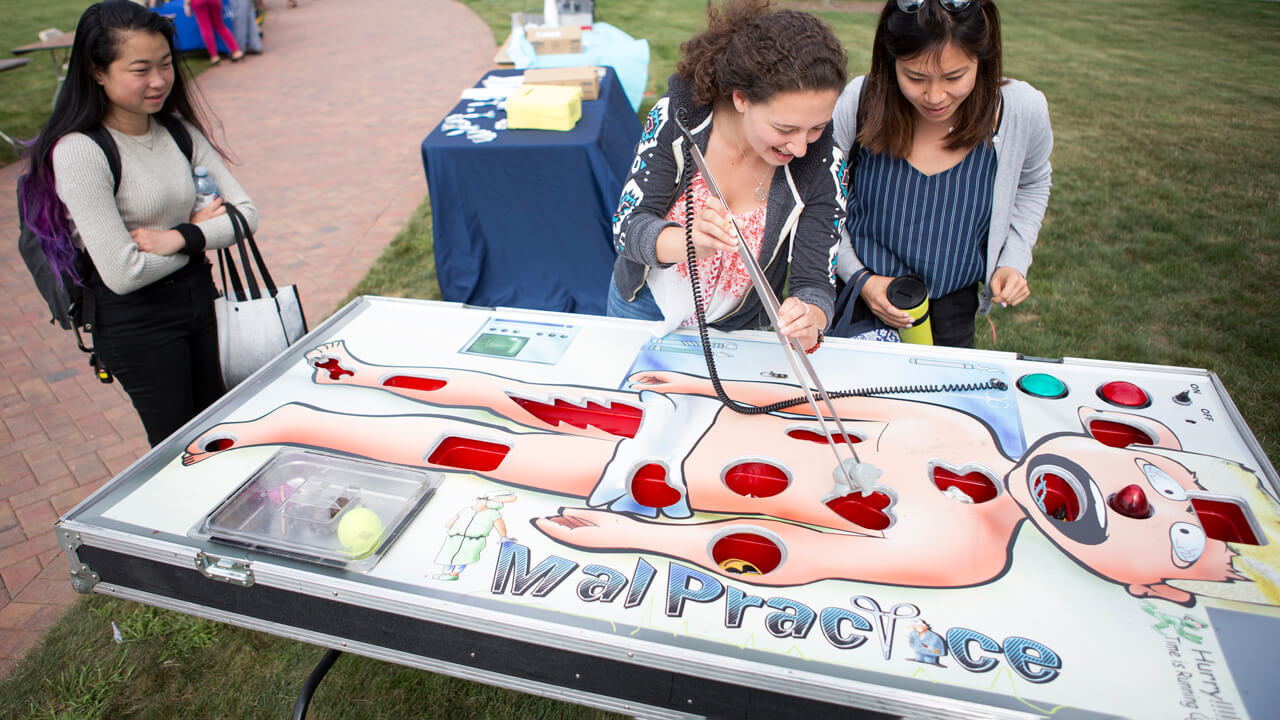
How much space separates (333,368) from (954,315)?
1673mm

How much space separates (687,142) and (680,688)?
44.7 inches

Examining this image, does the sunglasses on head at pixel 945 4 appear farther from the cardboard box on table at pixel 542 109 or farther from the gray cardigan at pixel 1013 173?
the cardboard box on table at pixel 542 109

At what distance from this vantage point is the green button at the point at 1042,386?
1639 millimetres

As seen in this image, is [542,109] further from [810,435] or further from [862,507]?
[862,507]

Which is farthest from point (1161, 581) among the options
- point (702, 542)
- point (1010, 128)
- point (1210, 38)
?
point (1210, 38)

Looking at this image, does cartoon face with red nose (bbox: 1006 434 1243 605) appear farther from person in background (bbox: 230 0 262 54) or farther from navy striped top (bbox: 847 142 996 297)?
person in background (bbox: 230 0 262 54)

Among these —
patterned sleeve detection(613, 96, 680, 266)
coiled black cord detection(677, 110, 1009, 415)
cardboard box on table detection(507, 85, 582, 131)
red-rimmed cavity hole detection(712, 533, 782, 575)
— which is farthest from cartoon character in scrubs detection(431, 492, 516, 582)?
cardboard box on table detection(507, 85, 582, 131)

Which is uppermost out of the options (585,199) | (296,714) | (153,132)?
(153,132)

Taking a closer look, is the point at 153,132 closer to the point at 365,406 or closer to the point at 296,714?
the point at 365,406

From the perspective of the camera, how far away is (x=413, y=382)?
5.91 feet

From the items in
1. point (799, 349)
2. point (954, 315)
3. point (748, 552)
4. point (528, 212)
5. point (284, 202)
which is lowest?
point (284, 202)

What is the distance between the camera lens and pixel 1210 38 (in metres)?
9.89

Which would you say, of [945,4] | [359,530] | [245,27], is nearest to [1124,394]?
[945,4]

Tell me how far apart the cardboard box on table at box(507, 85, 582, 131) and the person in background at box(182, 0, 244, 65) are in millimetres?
7219
